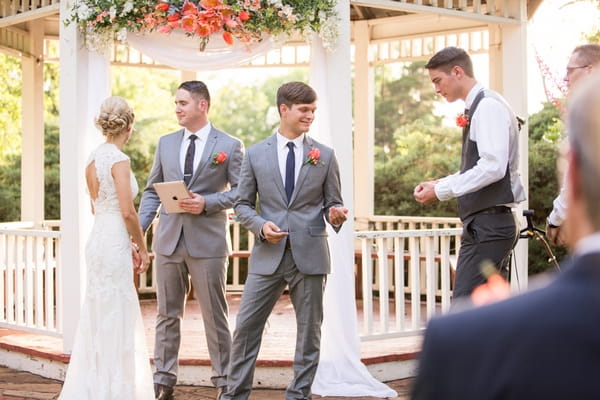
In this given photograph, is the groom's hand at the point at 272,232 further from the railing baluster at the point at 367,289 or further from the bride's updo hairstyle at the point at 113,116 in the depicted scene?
the railing baluster at the point at 367,289

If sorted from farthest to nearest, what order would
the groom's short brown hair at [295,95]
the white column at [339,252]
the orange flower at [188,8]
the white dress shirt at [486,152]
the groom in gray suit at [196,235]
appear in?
the white column at [339,252], the orange flower at [188,8], the groom in gray suit at [196,235], the groom's short brown hair at [295,95], the white dress shirt at [486,152]

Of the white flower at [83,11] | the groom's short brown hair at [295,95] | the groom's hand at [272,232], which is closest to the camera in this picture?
the groom's hand at [272,232]

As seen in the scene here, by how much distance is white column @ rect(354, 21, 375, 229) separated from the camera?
9.85 m

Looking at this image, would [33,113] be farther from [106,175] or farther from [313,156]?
[313,156]

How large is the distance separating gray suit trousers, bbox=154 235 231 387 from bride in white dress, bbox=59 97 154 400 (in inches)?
15.3

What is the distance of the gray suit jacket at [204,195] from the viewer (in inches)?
214

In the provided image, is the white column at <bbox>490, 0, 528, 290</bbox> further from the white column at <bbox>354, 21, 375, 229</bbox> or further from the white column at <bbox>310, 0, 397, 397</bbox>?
the white column at <bbox>354, 21, 375, 229</bbox>

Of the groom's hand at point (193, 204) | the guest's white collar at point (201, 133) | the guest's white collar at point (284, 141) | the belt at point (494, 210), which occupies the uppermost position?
the guest's white collar at point (201, 133)

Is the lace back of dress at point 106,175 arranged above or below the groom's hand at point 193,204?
above

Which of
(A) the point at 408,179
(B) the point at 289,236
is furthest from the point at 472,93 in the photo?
(A) the point at 408,179

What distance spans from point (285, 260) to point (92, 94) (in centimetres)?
220

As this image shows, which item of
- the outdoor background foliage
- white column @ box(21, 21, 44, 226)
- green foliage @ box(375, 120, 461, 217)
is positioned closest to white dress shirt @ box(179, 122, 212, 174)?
the outdoor background foliage

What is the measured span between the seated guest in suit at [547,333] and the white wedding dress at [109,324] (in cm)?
402

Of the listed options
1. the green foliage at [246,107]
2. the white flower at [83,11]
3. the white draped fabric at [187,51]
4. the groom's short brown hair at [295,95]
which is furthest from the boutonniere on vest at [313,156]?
the green foliage at [246,107]
